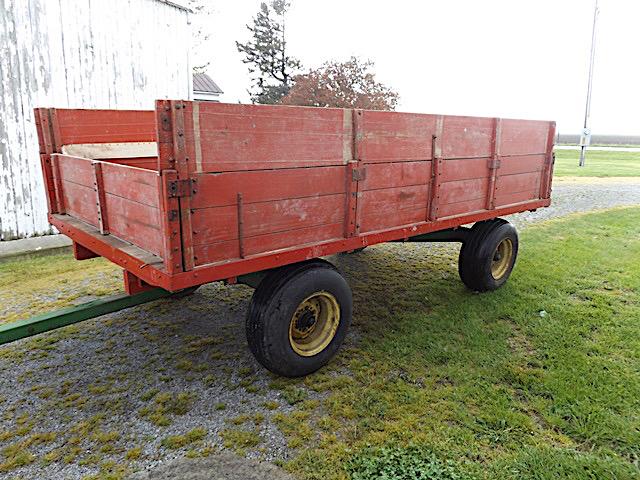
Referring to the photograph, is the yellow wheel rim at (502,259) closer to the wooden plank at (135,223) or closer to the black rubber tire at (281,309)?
the black rubber tire at (281,309)

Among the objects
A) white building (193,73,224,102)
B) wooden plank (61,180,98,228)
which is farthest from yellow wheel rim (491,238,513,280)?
white building (193,73,224,102)

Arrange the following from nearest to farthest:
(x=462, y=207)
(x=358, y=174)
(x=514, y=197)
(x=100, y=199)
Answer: (x=100, y=199) < (x=358, y=174) < (x=462, y=207) < (x=514, y=197)

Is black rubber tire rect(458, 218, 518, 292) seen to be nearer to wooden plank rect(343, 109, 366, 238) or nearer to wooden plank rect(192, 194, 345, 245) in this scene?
wooden plank rect(343, 109, 366, 238)

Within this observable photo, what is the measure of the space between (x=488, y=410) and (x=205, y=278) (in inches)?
78.4

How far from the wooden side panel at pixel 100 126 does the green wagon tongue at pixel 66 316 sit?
1.50 metres

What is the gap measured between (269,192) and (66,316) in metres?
1.47

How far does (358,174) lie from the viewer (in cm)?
325

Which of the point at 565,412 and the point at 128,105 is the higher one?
the point at 128,105

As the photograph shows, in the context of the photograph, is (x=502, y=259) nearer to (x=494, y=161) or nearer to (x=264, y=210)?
(x=494, y=161)

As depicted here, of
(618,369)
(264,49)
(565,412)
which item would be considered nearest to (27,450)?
(565,412)

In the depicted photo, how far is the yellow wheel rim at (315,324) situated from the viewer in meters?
3.32

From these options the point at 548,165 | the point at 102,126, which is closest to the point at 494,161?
the point at 548,165

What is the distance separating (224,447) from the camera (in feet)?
8.79

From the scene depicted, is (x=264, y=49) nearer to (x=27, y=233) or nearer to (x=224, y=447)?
(x=27, y=233)
